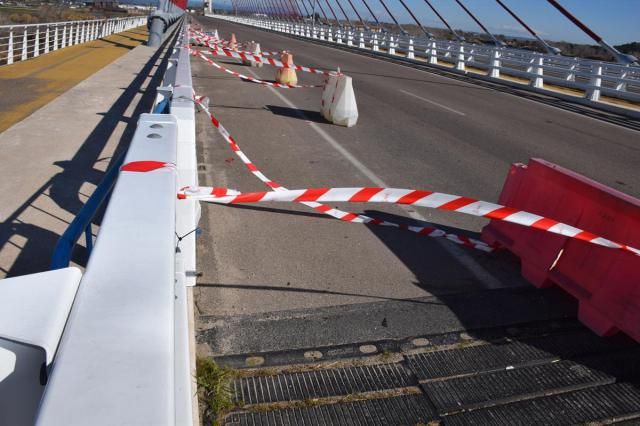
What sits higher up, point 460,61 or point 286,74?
point 460,61

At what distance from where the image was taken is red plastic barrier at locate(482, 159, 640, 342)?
148 inches

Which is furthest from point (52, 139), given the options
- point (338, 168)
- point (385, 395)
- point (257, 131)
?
point (385, 395)

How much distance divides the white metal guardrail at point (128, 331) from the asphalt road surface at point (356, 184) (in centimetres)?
183

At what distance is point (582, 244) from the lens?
13.7 feet

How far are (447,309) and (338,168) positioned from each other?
3874mm

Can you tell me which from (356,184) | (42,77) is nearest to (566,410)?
(356,184)

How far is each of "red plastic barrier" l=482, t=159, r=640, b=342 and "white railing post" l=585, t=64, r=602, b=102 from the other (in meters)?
15.1

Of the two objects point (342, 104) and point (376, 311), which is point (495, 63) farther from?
point (376, 311)

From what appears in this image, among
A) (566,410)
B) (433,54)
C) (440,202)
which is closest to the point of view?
(566,410)

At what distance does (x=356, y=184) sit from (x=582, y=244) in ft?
10.5

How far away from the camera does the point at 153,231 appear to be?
1.57 metres

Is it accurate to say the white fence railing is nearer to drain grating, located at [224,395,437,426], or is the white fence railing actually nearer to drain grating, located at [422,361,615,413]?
drain grating, located at [224,395,437,426]

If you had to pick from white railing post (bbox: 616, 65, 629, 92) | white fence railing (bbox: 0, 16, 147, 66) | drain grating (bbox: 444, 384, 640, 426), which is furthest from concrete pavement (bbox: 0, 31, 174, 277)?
white railing post (bbox: 616, 65, 629, 92)

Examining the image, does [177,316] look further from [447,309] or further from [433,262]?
[433,262]
